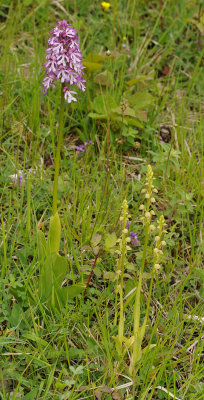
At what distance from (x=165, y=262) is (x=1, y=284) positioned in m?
0.90

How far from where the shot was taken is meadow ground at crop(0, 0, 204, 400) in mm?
2045

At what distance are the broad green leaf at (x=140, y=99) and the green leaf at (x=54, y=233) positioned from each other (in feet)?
4.94

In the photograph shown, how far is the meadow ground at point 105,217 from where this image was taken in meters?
2.04

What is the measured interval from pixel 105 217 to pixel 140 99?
3.81 ft

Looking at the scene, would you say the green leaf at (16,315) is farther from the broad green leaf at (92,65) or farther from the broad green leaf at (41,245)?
the broad green leaf at (92,65)

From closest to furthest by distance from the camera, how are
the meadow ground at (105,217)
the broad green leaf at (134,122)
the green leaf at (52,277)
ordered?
the meadow ground at (105,217) → the green leaf at (52,277) → the broad green leaf at (134,122)

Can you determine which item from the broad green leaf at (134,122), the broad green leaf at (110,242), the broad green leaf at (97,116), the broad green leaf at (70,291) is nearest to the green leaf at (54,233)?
the broad green leaf at (70,291)

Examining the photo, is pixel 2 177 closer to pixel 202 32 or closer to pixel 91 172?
pixel 91 172

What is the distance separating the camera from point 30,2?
12.9 ft

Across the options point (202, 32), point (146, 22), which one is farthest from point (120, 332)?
point (146, 22)

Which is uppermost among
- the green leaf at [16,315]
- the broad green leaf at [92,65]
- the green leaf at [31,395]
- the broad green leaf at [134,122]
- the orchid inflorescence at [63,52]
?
the orchid inflorescence at [63,52]

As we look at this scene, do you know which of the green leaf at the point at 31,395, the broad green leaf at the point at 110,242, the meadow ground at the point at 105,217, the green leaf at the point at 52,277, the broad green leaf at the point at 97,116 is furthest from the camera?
the broad green leaf at the point at 97,116

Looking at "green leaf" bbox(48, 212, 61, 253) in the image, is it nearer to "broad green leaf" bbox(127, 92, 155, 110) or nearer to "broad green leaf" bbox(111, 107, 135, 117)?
"broad green leaf" bbox(111, 107, 135, 117)

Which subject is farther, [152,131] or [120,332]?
[152,131]
